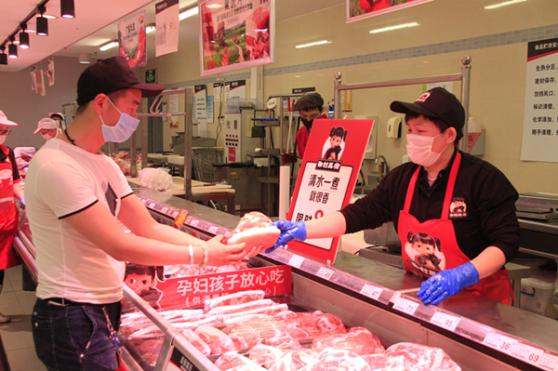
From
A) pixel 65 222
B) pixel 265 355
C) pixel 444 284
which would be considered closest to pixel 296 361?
pixel 265 355

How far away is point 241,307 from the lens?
7.97ft

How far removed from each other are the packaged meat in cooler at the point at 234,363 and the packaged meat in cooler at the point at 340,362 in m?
0.22

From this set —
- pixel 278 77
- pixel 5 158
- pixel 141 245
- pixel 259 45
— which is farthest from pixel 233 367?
pixel 278 77

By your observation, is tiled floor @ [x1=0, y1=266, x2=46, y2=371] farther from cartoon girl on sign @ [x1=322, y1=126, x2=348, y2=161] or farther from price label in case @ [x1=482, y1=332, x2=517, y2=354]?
price label in case @ [x1=482, y1=332, x2=517, y2=354]

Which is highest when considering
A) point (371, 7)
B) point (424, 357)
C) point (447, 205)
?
point (371, 7)

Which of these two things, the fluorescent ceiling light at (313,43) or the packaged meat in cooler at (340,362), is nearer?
the packaged meat in cooler at (340,362)

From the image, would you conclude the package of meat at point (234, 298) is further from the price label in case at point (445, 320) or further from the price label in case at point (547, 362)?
the price label in case at point (547, 362)

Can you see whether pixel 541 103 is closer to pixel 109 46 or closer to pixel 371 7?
pixel 371 7

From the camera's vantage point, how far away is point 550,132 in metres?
6.07

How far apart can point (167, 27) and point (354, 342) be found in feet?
14.9

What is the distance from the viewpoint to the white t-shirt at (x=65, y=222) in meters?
1.84

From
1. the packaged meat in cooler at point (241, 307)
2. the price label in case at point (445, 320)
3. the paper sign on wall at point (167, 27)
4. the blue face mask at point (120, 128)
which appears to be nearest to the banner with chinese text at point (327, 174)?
the packaged meat in cooler at point (241, 307)

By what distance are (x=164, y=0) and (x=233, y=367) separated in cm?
486

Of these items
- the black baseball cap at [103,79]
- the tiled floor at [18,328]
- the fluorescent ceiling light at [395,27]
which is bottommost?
the tiled floor at [18,328]
